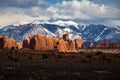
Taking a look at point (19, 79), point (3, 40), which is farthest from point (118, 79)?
point (3, 40)

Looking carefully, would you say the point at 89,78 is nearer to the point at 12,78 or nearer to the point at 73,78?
the point at 73,78

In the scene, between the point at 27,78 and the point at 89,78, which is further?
the point at 89,78

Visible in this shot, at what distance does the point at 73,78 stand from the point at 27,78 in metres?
4.92

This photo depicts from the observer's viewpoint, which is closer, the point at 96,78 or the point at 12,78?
the point at 12,78

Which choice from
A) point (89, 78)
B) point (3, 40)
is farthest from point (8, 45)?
point (89, 78)

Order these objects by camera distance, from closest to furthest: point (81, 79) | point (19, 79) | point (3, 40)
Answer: point (19, 79) → point (81, 79) → point (3, 40)

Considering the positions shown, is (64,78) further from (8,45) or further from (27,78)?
(8,45)

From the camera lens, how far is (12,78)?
3134cm

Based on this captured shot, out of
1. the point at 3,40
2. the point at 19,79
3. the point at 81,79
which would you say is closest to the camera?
the point at 19,79

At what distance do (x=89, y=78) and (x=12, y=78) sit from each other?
324 inches

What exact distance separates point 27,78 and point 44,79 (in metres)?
1.67

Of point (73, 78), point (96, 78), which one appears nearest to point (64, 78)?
point (73, 78)

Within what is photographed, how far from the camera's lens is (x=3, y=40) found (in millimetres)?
193750

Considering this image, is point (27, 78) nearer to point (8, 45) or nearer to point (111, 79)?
point (111, 79)
